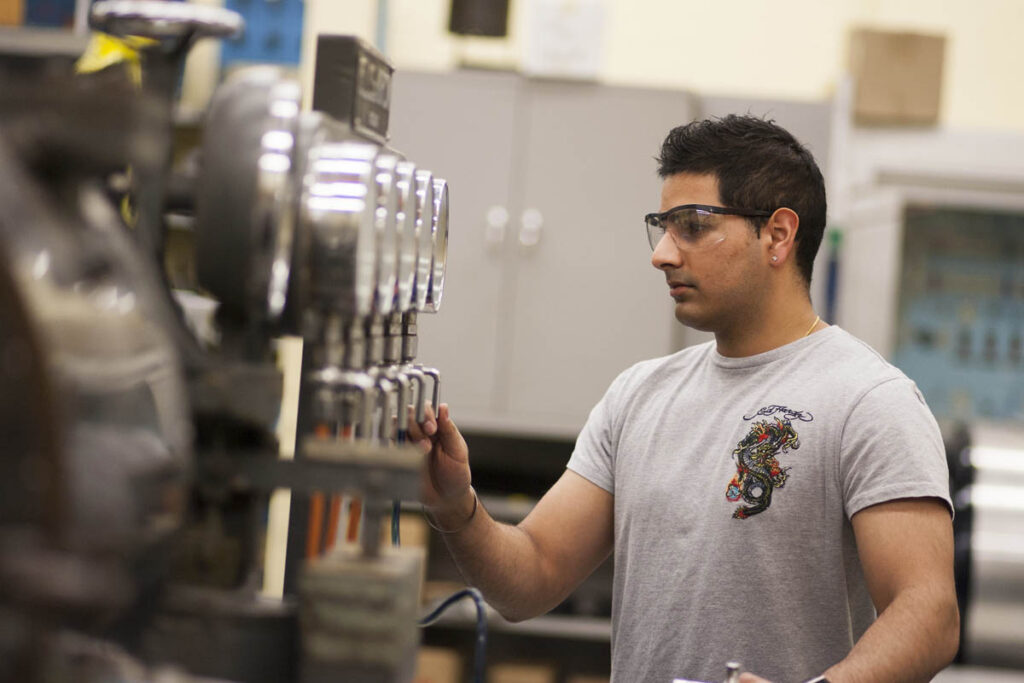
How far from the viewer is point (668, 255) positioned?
174 centimetres

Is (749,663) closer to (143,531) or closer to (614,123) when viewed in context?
(143,531)

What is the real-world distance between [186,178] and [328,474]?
262 millimetres

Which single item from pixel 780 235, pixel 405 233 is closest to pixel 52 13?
pixel 780 235

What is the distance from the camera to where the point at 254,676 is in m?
0.88

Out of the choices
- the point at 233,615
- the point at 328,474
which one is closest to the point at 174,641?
the point at 233,615

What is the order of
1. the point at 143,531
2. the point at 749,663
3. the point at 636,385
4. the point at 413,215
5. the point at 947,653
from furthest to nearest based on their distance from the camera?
the point at 636,385
the point at 749,663
the point at 947,653
the point at 413,215
the point at 143,531

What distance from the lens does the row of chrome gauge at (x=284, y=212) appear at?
0.82 meters

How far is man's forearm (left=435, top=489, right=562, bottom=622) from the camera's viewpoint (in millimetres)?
1594

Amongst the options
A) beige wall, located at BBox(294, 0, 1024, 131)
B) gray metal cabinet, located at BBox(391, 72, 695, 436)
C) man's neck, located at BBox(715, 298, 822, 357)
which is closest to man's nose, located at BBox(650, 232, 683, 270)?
man's neck, located at BBox(715, 298, 822, 357)

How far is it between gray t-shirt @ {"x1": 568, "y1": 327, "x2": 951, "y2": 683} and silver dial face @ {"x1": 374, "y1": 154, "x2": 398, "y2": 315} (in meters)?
0.81

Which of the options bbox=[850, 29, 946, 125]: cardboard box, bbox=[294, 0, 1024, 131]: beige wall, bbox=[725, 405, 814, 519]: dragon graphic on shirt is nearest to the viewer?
bbox=[725, 405, 814, 519]: dragon graphic on shirt

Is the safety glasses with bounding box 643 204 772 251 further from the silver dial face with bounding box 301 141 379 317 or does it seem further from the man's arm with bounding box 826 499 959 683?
the silver dial face with bounding box 301 141 379 317

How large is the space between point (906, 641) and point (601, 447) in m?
0.57

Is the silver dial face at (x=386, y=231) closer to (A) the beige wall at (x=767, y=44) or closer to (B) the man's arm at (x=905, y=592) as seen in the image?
(B) the man's arm at (x=905, y=592)
